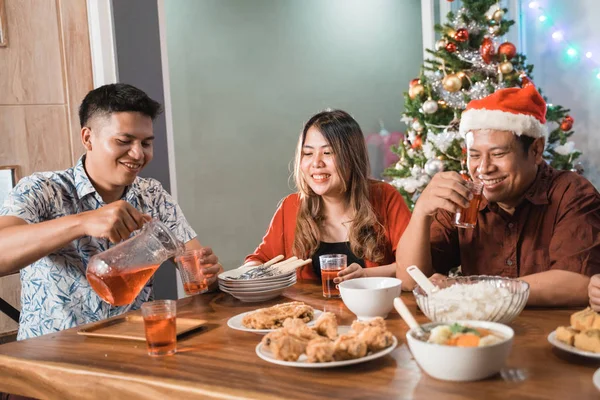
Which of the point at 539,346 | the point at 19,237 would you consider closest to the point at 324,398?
the point at 539,346

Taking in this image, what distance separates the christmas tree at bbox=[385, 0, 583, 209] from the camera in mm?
3949

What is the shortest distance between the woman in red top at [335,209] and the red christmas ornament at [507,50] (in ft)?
5.70

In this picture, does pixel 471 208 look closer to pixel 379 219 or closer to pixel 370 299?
pixel 370 299

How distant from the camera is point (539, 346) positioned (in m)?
1.27

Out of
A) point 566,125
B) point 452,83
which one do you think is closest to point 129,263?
point 452,83

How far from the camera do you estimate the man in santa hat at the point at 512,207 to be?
6.05 feet

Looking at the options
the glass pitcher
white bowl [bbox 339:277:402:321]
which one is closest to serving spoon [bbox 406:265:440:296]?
white bowl [bbox 339:277:402:321]

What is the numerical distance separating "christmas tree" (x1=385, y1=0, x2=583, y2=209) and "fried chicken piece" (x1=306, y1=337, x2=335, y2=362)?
286 cm

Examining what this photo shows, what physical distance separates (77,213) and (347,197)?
1077mm

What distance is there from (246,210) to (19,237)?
3.34 meters

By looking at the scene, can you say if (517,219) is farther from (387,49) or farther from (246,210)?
(387,49)

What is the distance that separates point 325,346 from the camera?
1.18 m

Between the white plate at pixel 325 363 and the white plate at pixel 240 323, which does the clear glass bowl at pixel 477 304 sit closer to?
the white plate at pixel 325 363

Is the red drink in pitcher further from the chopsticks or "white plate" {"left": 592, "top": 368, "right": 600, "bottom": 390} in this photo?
"white plate" {"left": 592, "top": 368, "right": 600, "bottom": 390}
